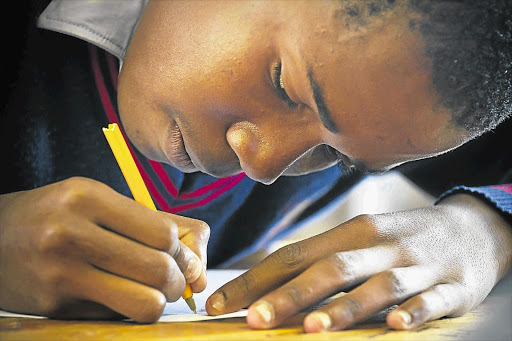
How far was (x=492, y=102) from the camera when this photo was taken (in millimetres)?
502

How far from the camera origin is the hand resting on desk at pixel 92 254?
1.36 ft

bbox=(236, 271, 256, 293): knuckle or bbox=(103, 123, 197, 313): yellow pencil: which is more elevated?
bbox=(103, 123, 197, 313): yellow pencil

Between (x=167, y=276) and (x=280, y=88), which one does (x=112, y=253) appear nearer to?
(x=167, y=276)

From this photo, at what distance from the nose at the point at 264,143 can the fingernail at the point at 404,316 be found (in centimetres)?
19

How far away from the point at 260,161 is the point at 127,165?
138 millimetres

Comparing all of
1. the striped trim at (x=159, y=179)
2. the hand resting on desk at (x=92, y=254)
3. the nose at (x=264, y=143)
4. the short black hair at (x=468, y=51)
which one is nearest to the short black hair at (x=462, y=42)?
the short black hair at (x=468, y=51)

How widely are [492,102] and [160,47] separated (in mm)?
327

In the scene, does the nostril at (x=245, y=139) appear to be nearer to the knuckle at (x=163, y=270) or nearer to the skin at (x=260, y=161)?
the skin at (x=260, y=161)

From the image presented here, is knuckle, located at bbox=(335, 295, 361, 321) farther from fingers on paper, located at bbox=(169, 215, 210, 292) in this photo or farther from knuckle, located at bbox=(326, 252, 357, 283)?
fingers on paper, located at bbox=(169, 215, 210, 292)

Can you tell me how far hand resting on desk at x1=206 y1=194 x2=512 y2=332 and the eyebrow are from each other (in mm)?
108

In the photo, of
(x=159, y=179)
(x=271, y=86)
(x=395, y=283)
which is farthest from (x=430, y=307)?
(x=159, y=179)

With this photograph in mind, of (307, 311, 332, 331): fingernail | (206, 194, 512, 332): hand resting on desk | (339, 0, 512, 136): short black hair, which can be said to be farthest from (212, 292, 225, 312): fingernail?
(339, 0, 512, 136): short black hair

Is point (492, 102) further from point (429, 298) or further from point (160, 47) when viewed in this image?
point (160, 47)

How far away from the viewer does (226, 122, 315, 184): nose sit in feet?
1.84
